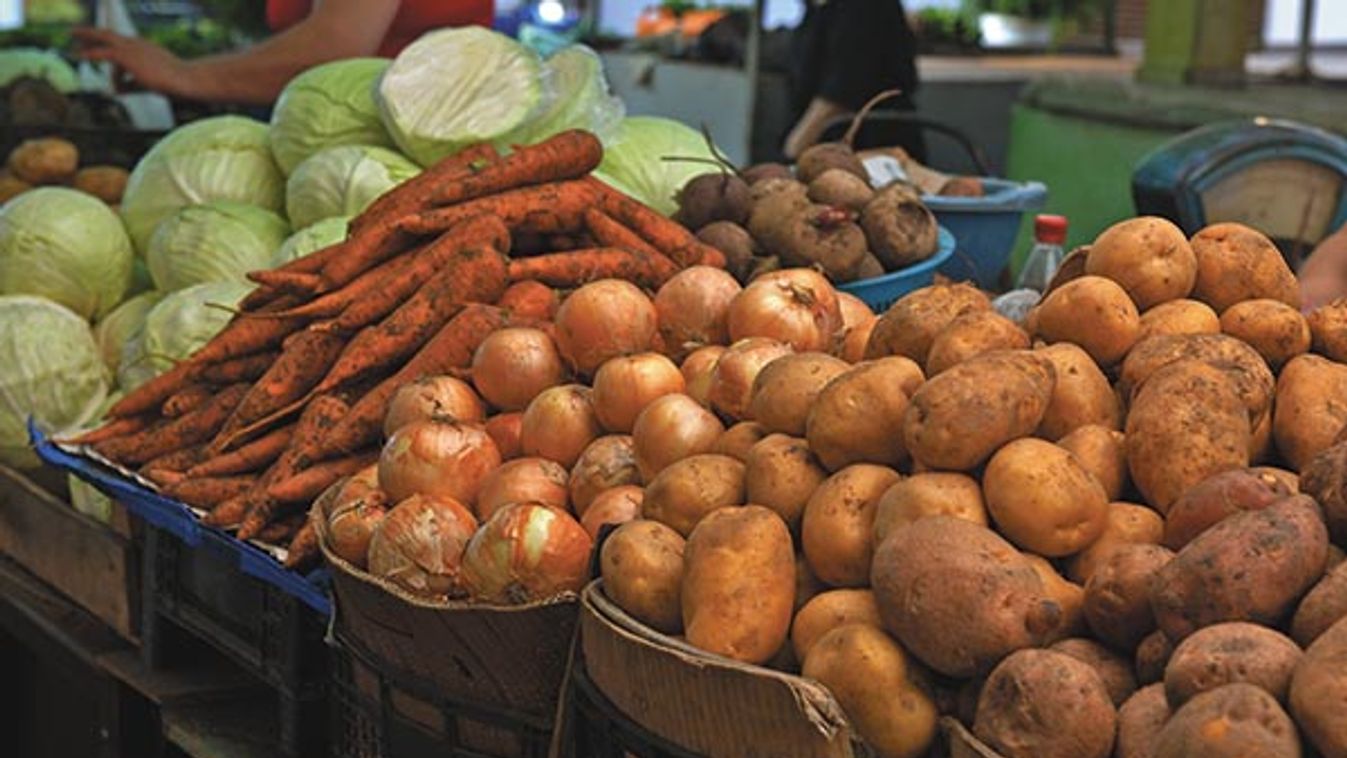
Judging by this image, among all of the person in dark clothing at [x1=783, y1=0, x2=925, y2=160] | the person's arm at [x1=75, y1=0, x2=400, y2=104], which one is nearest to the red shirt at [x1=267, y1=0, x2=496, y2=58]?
the person's arm at [x1=75, y1=0, x2=400, y2=104]

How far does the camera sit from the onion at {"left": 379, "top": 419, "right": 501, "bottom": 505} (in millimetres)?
2152

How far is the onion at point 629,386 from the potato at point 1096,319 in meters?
0.52

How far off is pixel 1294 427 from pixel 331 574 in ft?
3.89

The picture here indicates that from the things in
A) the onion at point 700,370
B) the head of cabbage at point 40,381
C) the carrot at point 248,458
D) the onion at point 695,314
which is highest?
the onion at point 695,314

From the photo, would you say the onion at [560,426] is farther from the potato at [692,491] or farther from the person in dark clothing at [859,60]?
the person in dark clothing at [859,60]

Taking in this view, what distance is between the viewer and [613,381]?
2.17 meters

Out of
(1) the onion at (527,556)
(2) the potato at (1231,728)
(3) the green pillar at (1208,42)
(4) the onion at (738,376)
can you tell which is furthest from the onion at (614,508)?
(3) the green pillar at (1208,42)

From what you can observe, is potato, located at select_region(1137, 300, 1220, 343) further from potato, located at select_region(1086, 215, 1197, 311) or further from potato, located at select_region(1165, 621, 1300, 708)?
potato, located at select_region(1165, 621, 1300, 708)

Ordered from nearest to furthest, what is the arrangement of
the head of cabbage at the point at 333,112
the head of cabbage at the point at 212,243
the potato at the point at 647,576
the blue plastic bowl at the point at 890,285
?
the potato at the point at 647,576 < the blue plastic bowl at the point at 890,285 < the head of cabbage at the point at 212,243 < the head of cabbage at the point at 333,112

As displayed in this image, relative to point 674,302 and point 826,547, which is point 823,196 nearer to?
point 674,302

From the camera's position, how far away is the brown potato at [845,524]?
168cm

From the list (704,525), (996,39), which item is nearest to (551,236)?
(704,525)

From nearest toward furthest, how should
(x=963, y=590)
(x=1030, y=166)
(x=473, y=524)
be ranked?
(x=963, y=590)
(x=473, y=524)
(x=1030, y=166)

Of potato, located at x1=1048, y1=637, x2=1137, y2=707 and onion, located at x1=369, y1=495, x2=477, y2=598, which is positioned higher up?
potato, located at x1=1048, y1=637, x2=1137, y2=707
